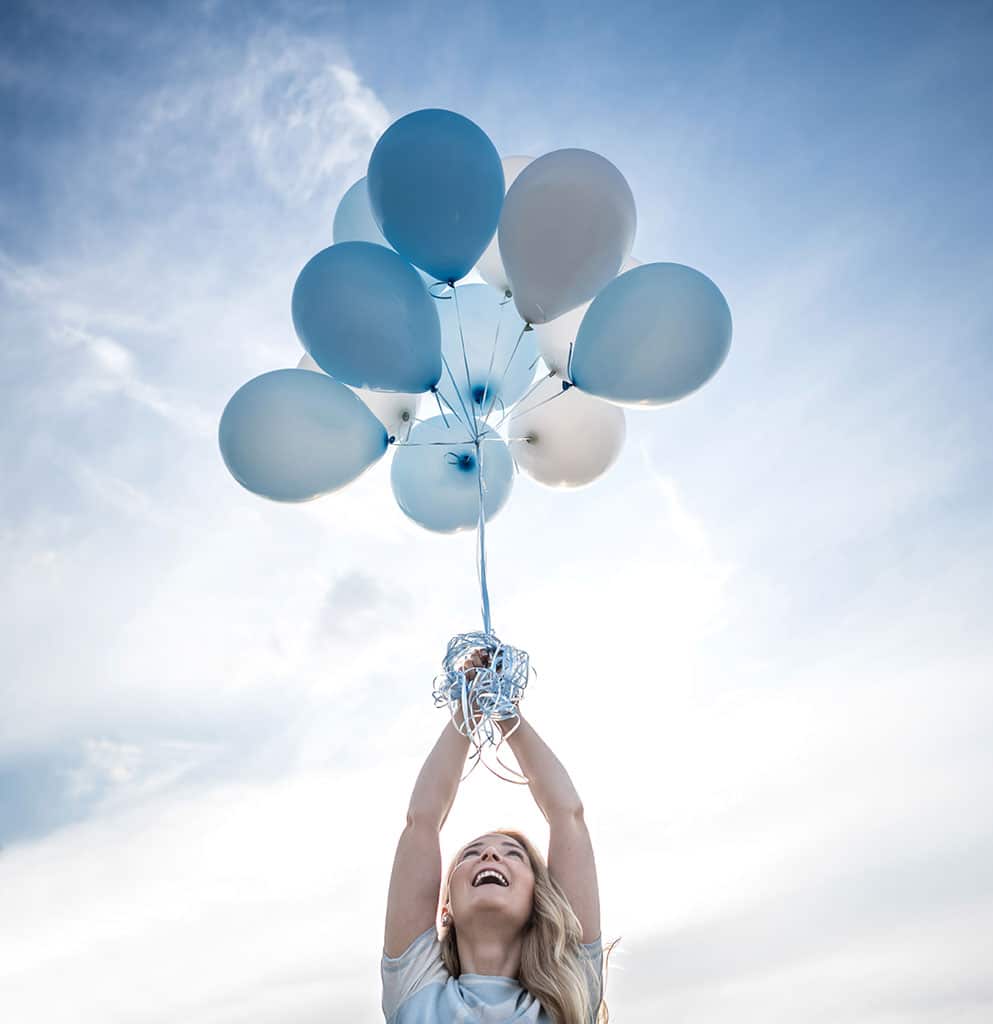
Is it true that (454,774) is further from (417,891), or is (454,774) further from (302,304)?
(302,304)

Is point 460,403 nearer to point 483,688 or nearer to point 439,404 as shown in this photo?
point 439,404

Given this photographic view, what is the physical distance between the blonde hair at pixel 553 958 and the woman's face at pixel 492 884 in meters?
0.05

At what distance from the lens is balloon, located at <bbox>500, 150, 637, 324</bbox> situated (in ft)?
8.39

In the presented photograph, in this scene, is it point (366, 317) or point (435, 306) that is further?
point (435, 306)

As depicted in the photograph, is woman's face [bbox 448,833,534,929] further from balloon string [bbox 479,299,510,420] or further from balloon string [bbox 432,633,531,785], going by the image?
balloon string [bbox 479,299,510,420]

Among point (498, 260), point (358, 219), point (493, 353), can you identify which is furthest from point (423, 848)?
point (358, 219)

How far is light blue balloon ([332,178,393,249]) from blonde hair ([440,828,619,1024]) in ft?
7.45

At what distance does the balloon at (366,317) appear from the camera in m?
2.56

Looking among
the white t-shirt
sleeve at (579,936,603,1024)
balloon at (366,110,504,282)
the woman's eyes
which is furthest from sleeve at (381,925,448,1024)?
balloon at (366,110,504,282)

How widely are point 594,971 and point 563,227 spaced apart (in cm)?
221

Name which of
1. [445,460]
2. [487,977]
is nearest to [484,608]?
[445,460]

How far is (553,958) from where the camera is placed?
231 cm

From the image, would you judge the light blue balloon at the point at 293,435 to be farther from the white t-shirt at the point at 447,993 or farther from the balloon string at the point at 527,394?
the white t-shirt at the point at 447,993

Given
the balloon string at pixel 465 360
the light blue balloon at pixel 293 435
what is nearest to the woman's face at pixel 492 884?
the light blue balloon at pixel 293 435
